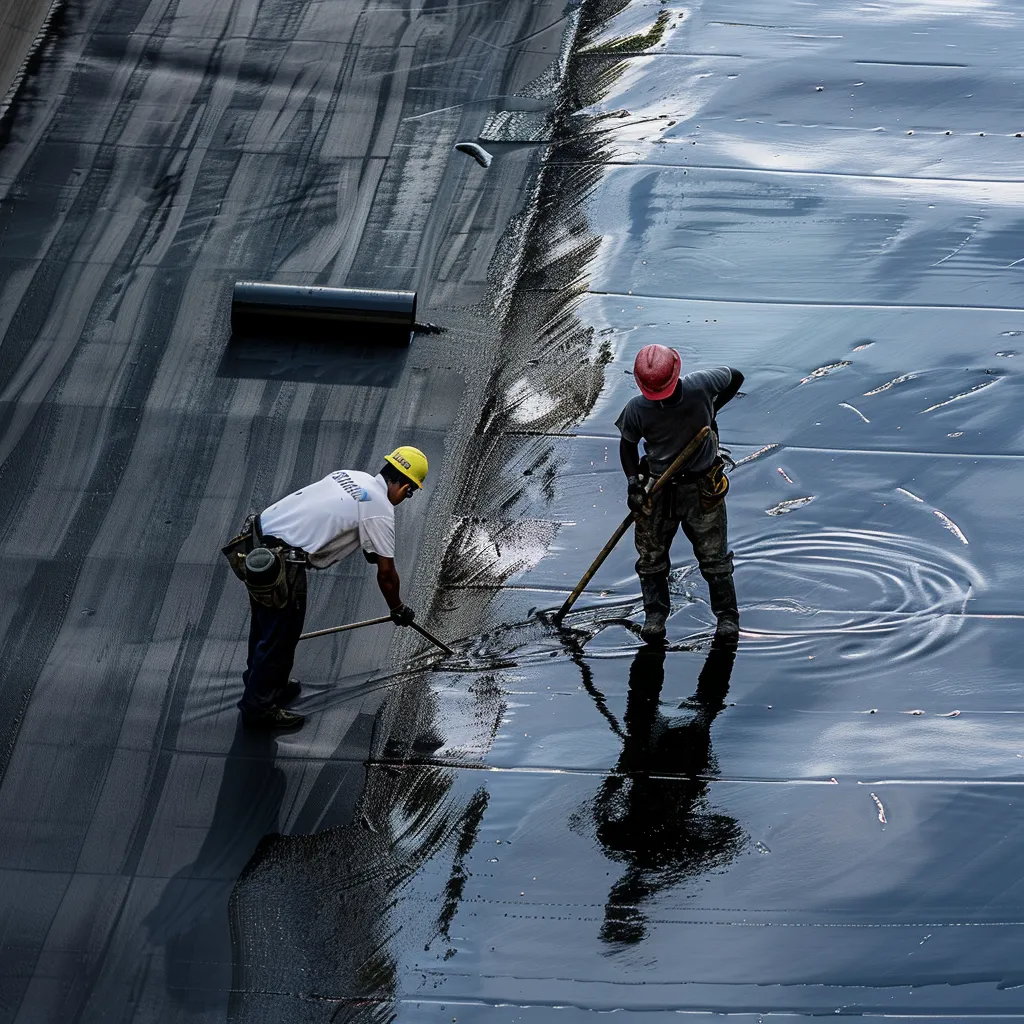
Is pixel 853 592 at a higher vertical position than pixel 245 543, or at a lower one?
lower

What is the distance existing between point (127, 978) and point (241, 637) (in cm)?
194

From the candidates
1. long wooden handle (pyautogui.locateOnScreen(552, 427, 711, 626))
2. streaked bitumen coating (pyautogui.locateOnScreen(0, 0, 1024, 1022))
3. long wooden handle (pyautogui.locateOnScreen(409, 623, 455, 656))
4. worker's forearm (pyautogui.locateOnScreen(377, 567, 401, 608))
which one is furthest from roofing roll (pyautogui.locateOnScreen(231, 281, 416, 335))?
worker's forearm (pyautogui.locateOnScreen(377, 567, 401, 608))

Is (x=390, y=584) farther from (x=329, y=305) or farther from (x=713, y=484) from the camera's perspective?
(x=329, y=305)

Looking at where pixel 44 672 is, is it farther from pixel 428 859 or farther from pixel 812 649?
pixel 812 649

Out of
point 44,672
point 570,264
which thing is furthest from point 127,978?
point 570,264

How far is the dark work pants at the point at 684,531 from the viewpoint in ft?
20.9

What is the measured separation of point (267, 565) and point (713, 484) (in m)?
2.09

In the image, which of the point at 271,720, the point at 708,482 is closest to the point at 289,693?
the point at 271,720

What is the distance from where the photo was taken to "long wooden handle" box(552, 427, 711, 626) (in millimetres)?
6188

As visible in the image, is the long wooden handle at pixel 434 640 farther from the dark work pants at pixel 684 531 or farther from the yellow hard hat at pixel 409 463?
the dark work pants at pixel 684 531

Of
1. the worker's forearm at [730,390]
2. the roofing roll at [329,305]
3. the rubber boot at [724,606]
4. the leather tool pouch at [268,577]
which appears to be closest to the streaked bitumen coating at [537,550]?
the rubber boot at [724,606]

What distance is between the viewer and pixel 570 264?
9359 mm

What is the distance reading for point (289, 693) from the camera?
6.30 meters

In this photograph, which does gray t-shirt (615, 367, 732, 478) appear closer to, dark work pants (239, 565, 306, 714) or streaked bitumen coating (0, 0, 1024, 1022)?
streaked bitumen coating (0, 0, 1024, 1022)
